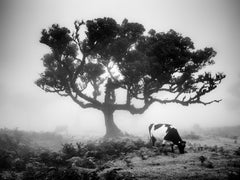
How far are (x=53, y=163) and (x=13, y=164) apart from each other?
1.85 metres

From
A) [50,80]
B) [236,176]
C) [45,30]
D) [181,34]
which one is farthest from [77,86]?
[236,176]

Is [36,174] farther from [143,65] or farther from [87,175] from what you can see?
[143,65]

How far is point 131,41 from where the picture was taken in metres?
23.1

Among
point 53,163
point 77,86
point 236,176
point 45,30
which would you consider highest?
point 45,30

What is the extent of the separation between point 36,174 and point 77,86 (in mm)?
18261

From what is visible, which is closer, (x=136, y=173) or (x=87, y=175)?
(x=87, y=175)

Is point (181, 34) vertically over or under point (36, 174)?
A: over

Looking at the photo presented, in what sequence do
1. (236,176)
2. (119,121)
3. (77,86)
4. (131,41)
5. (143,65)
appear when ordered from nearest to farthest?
(236,176) < (143,65) < (131,41) < (77,86) < (119,121)

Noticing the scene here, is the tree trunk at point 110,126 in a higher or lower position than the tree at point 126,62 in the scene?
lower

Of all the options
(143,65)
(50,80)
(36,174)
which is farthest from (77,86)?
(36,174)

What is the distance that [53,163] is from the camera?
30.1 feet

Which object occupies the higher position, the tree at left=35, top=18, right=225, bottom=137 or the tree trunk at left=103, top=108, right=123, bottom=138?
the tree at left=35, top=18, right=225, bottom=137

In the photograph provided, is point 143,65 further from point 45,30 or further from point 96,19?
point 45,30

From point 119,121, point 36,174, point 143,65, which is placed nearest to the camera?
point 36,174
